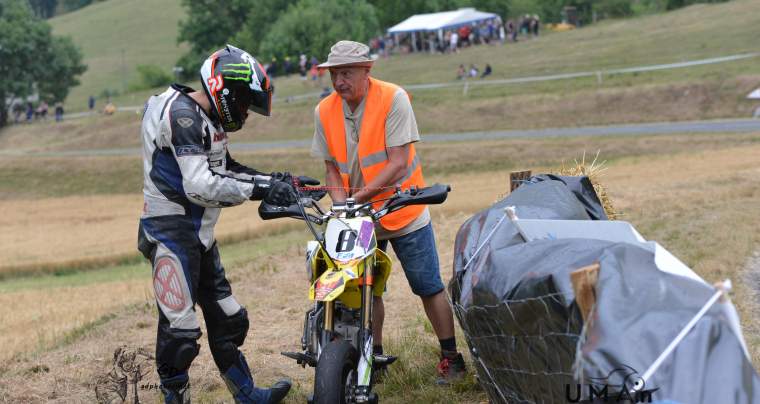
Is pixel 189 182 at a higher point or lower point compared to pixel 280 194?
higher

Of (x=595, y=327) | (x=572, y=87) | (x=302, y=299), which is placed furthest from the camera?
(x=572, y=87)

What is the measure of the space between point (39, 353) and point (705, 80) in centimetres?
3569

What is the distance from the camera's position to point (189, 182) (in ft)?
18.4

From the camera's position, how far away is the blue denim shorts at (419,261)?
6586mm

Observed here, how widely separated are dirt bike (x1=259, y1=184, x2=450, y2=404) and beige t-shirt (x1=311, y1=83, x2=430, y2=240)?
55 centimetres

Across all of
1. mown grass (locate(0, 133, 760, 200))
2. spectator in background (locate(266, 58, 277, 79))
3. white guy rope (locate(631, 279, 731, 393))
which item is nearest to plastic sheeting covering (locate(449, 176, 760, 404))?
white guy rope (locate(631, 279, 731, 393))

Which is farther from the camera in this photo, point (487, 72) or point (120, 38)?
point (120, 38)

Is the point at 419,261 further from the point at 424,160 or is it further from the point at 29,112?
the point at 29,112

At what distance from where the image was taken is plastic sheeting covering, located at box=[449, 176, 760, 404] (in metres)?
3.64

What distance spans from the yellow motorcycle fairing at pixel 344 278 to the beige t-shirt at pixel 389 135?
56 cm

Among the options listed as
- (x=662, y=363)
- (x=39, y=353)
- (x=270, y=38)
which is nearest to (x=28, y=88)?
(x=270, y=38)

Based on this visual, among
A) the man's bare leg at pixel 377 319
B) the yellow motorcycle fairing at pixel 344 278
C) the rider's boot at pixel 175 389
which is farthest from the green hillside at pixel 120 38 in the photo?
the yellow motorcycle fairing at pixel 344 278

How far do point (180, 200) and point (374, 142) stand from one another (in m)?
1.37

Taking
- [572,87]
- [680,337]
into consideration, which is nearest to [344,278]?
[680,337]
